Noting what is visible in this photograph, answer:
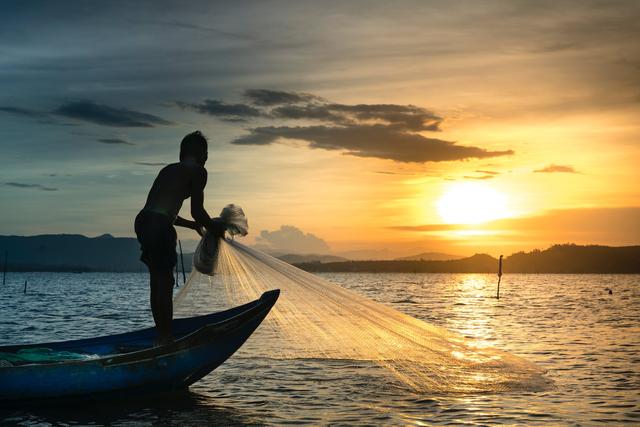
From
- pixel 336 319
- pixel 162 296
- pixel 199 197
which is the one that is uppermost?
pixel 199 197

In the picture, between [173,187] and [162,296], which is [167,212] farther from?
[162,296]

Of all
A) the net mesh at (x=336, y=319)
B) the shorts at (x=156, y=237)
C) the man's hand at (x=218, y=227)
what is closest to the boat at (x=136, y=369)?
the net mesh at (x=336, y=319)

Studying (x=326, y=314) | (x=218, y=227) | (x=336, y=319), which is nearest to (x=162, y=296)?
(x=218, y=227)

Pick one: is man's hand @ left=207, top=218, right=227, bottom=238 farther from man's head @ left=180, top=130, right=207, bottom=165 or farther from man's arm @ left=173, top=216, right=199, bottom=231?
man's head @ left=180, top=130, right=207, bottom=165

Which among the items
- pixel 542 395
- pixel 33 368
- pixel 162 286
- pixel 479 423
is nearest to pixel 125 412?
pixel 33 368

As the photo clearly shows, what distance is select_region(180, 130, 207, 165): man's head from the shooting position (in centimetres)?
1001

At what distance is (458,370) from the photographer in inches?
485

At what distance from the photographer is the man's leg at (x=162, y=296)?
32.4ft

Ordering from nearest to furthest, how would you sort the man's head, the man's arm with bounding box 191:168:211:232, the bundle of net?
the man's arm with bounding box 191:168:211:232 → the man's head → the bundle of net

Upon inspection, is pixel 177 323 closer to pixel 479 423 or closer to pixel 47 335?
pixel 479 423

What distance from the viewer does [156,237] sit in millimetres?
9609

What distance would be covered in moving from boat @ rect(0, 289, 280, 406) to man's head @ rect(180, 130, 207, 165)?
2203 mm

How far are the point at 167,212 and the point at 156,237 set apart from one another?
360 mm

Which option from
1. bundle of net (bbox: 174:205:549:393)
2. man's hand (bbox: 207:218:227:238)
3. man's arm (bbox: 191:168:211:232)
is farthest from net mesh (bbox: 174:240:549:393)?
man's arm (bbox: 191:168:211:232)
